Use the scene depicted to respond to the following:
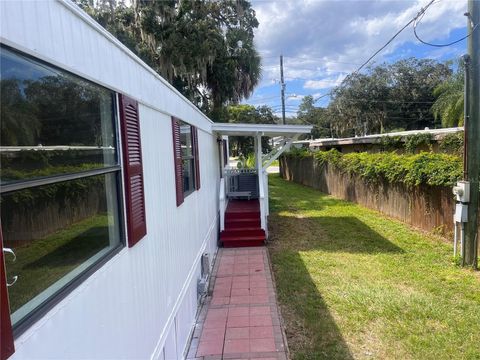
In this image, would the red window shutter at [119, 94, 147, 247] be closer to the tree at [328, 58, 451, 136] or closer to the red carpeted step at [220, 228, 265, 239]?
the red carpeted step at [220, 228, 265, 239]

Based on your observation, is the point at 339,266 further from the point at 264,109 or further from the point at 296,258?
the point at 264,109

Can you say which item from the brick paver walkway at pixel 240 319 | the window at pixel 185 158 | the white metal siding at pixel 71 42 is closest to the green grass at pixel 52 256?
the white metal siding at pixel 71 42

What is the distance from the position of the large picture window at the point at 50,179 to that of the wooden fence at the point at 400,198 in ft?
23.9

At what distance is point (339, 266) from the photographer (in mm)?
6555

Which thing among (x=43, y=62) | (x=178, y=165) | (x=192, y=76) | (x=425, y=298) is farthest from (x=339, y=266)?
(x=192, y=76)

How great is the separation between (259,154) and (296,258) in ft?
10.1

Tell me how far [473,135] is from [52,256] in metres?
6.28

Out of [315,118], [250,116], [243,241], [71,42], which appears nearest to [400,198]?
[243,241]

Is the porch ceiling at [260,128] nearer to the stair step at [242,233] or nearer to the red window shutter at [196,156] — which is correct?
the stair step at [242,233]

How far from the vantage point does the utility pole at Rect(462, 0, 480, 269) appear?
19.0ft

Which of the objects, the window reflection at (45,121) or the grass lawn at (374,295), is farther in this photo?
the grass lawn at (374,295)

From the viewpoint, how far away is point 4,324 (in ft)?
3.60

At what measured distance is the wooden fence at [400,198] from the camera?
7.76 meters

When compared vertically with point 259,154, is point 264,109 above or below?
above
